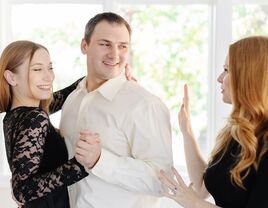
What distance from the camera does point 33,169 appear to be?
179 cm

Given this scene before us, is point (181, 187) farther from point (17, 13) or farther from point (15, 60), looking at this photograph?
point (17, 13)

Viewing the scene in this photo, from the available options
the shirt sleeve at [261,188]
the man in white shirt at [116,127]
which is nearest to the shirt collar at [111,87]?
the man in white shirt at [116,127]

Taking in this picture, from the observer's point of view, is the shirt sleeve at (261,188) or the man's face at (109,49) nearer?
the shirt sleeve at (261,188)

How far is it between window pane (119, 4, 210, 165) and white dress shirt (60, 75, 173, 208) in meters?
1.41

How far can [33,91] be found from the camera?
196cm

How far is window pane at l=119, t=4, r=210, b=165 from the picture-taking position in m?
3.35

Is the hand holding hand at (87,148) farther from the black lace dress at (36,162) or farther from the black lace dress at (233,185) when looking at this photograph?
the black lace dress at (233,185)

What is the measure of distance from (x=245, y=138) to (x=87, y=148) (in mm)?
569

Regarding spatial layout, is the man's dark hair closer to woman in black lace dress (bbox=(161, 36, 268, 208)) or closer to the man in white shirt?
the man in white shirt

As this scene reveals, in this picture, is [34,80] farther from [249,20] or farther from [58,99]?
[249,20]

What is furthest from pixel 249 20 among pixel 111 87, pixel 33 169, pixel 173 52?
pixel 33 169

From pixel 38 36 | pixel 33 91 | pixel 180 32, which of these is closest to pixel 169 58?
pixel 180 32

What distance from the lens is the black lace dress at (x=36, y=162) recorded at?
1.78m

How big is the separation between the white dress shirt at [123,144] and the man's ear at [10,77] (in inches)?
11.8
